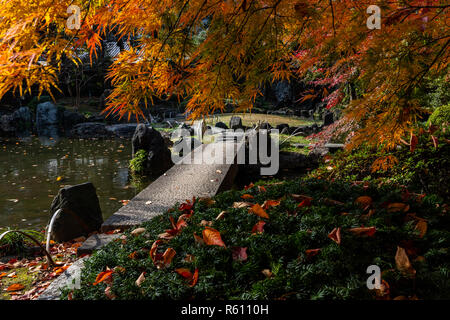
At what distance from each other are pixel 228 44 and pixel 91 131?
619 inches

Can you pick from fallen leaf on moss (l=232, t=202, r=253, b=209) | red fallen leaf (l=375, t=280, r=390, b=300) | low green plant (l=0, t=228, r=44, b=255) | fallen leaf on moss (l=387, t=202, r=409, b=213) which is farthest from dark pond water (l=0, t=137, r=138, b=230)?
red fallen leaf (l=375, t=280, r=390, b=300)

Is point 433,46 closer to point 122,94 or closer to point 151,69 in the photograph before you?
point 151,69

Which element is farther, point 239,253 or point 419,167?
point 419,167

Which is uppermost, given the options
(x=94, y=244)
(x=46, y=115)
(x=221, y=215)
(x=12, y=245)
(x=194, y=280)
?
(x=46, y=115)

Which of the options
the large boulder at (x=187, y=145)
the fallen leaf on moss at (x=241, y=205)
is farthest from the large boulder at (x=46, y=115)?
the fallen leaf on moss at (x=241, y=205)

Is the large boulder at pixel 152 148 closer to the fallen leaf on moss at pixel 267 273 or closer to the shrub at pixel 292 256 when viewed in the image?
the shrub at pixel 292 256

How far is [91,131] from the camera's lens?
16.6 metres

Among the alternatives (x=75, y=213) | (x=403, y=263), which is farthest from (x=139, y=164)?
(x=403, y=263)

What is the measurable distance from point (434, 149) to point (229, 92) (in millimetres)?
2657

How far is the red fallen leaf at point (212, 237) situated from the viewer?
2.16 meters

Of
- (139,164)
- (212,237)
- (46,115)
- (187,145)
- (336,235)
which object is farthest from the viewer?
(46,115)

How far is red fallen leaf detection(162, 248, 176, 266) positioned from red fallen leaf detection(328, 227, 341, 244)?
983 mm

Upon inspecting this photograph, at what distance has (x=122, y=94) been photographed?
2.44m

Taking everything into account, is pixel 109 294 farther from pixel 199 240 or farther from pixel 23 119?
pixel 23 119
